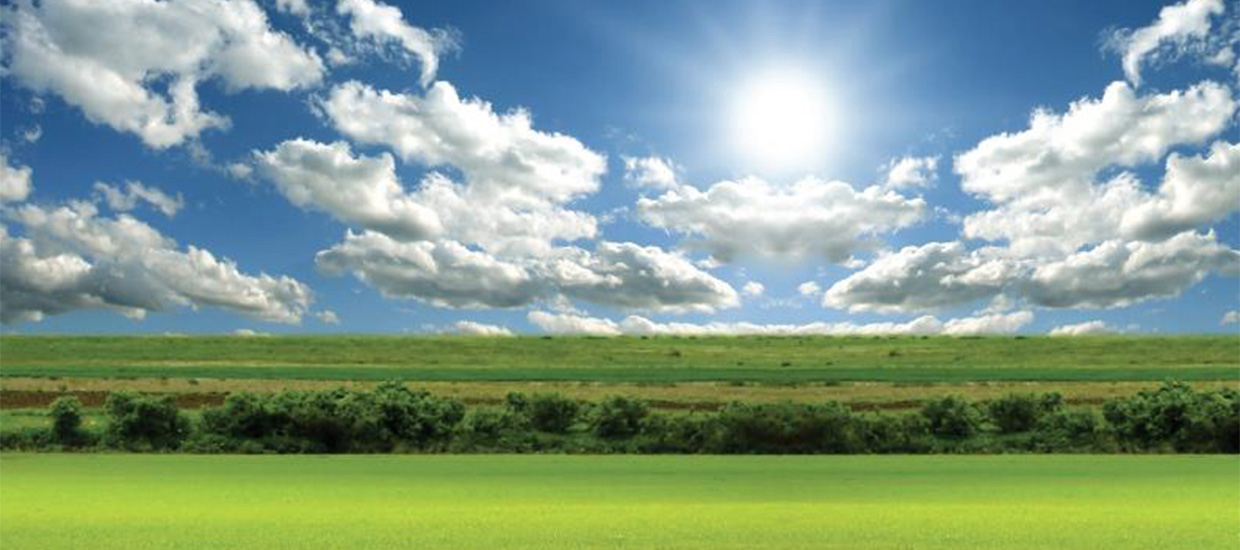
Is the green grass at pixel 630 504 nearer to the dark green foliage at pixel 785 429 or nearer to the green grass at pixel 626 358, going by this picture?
the dark green foliage at pixel 785 429

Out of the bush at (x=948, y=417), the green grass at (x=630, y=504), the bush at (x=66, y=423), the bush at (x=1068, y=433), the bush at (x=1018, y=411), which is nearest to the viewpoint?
the green grass at (x=630, y=504)

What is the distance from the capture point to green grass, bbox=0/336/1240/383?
205 feet

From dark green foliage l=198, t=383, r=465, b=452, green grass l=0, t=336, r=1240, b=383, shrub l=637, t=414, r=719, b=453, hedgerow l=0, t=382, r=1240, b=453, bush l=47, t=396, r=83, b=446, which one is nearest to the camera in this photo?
shrub l=637, t=414, r=719, b=453

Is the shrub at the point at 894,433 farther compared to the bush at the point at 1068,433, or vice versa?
the bush at the point at 1068,433

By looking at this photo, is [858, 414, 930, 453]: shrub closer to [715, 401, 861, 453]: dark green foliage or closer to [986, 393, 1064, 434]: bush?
[715, 401, 861, 453]: dark green foliage

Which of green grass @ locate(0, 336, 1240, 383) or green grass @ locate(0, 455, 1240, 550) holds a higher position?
green grass @ locate(0, 336, 1240, 383)

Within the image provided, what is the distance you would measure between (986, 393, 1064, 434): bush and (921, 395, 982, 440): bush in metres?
1.99

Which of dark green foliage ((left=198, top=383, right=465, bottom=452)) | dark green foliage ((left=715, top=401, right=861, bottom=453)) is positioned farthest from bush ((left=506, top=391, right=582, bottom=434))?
dark green foliage ((left=715, top=401, right=861, bottom=453))

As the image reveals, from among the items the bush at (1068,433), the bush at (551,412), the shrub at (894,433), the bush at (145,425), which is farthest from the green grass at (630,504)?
the bush at (145,425)

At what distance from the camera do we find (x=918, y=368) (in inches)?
2498

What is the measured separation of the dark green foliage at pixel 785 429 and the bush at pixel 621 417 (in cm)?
478

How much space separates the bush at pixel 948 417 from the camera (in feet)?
136

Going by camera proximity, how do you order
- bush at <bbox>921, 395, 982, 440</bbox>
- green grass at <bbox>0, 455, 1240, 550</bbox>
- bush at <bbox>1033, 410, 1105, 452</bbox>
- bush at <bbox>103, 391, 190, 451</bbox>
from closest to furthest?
green grass at <bbox>0, 455, 1240, 550</bbox> → bush at <bbox>921, 395, 982, 440</bbox> → bush at <bbox>1033, 410, 1105, 452</bbox> → bush at <bbox>103, 391, 190, 451</bbox>

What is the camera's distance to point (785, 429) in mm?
37625
